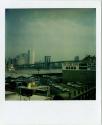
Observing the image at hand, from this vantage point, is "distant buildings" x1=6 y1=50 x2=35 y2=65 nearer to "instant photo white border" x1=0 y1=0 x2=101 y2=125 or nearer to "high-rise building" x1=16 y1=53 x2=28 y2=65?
"high-rise building" x1=16 y1=53 x2=28 y2=65

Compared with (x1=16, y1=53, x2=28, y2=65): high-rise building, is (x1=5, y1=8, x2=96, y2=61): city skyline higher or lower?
higher

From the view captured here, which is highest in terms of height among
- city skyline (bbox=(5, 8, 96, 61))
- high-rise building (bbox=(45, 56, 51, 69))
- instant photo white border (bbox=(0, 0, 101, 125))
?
city skyline (bbox=(5, 8, 96, 61))

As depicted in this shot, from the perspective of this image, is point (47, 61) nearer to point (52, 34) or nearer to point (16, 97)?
point (52, 34)

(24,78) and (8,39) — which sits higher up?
(8,39)

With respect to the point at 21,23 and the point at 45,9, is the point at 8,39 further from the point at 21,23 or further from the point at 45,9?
the point at 45,9

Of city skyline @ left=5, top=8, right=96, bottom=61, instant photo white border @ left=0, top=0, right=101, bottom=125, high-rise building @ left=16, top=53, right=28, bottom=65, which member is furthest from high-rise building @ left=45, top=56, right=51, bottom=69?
instant photo white border @ left=0, top=0, right=101, bottom=125

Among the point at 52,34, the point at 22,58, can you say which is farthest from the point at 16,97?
the point at 52,34
